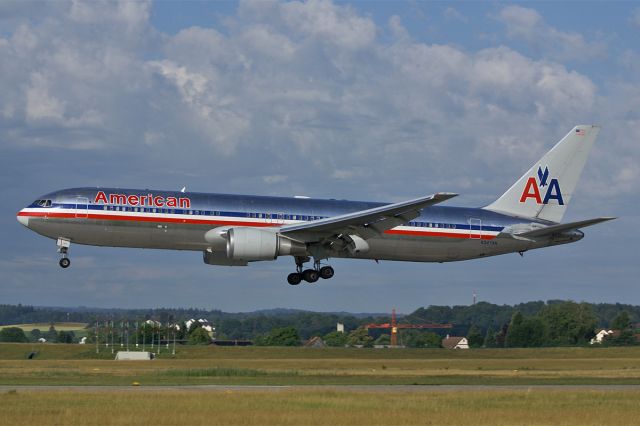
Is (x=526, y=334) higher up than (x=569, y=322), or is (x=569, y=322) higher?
(x=569, y=322)

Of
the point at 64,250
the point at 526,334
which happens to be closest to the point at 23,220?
the point at 64,250

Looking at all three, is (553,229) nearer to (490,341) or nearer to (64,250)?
(64,250)

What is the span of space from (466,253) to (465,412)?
26252 millimetres

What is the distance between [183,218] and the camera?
50344 mm

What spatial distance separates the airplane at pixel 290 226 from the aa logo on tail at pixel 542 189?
90cm

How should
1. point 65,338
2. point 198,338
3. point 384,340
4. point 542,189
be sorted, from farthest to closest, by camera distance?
point 65,338 < point 384,340 < point 198,338 < point 542,189

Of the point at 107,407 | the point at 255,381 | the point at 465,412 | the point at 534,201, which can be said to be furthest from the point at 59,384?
the point at 534,201

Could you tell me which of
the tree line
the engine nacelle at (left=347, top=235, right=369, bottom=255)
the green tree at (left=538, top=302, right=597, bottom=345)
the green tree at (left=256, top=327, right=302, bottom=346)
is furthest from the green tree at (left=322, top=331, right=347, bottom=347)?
the engine nacelle at (left=347, top=235, right=369, bottom=255)

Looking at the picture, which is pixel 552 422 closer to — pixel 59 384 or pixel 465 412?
pixel 465 412

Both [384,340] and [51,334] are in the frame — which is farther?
[51,334]

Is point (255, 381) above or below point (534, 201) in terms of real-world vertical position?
below

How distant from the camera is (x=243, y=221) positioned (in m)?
51.4

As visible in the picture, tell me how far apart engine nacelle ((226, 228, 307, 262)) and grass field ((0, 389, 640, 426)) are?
14.7m

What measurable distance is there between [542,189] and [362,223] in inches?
540
